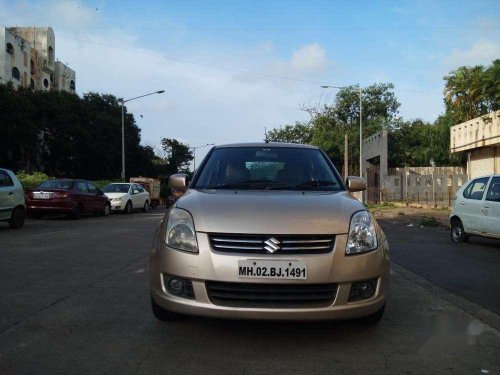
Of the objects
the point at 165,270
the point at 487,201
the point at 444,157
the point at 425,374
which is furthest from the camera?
the point at 444,157

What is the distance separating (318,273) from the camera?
3818 millimetres

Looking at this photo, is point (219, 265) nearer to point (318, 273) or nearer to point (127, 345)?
point (318, 273)

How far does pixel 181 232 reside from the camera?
412cm

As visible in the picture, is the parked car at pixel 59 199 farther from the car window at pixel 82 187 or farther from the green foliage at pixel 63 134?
→ the green foliage at pixel 63 134

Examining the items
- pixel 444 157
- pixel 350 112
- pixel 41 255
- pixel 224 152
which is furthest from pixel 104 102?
pixel 224 152

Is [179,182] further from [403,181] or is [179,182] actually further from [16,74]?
[16,74]

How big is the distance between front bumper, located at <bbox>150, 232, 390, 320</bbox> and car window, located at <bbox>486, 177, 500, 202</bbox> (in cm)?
774

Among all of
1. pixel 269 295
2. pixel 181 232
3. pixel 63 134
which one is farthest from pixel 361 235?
pixel 63 134

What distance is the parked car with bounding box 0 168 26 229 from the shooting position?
1309cm

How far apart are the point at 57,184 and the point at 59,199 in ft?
3.19

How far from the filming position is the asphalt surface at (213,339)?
370cm

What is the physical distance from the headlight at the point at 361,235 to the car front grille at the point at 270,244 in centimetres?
20

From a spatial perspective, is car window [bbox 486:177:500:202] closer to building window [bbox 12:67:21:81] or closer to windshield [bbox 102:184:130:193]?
windshield [bbox 102:184:130:193]

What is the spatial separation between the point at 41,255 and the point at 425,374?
7.28m
